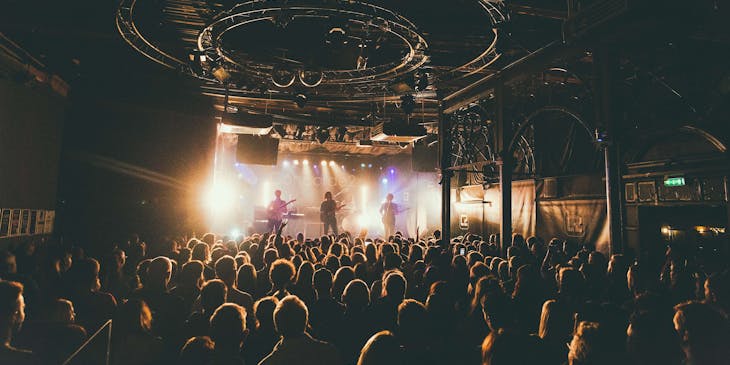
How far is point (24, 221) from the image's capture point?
7.80 metres

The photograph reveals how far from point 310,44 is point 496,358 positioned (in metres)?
7.05

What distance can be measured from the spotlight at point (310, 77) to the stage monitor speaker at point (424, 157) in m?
7.78

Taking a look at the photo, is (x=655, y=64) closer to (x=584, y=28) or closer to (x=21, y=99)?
(x=584, y=28)

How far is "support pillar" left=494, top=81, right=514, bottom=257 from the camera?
8.10 meters

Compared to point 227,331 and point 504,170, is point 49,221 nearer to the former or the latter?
point 227,331

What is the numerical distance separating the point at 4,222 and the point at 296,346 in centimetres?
771

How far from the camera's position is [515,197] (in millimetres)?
12672

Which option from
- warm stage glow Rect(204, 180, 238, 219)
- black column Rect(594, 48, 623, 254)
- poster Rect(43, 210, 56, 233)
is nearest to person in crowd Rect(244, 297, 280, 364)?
black column Rect(594, 48, 623, 254)

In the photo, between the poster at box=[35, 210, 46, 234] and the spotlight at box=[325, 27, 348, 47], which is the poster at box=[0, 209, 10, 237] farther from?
the spotlight at box=[325, 27, 348, 47]

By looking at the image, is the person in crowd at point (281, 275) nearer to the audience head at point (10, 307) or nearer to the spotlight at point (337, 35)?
the audience head at point (10, 307)

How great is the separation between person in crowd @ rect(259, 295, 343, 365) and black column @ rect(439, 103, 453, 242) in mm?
7900

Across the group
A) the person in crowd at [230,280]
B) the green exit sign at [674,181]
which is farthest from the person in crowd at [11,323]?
the green exit sign at [674,181]

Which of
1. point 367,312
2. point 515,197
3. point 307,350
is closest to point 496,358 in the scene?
point 307,350

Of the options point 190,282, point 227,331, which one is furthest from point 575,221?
point 227,331
